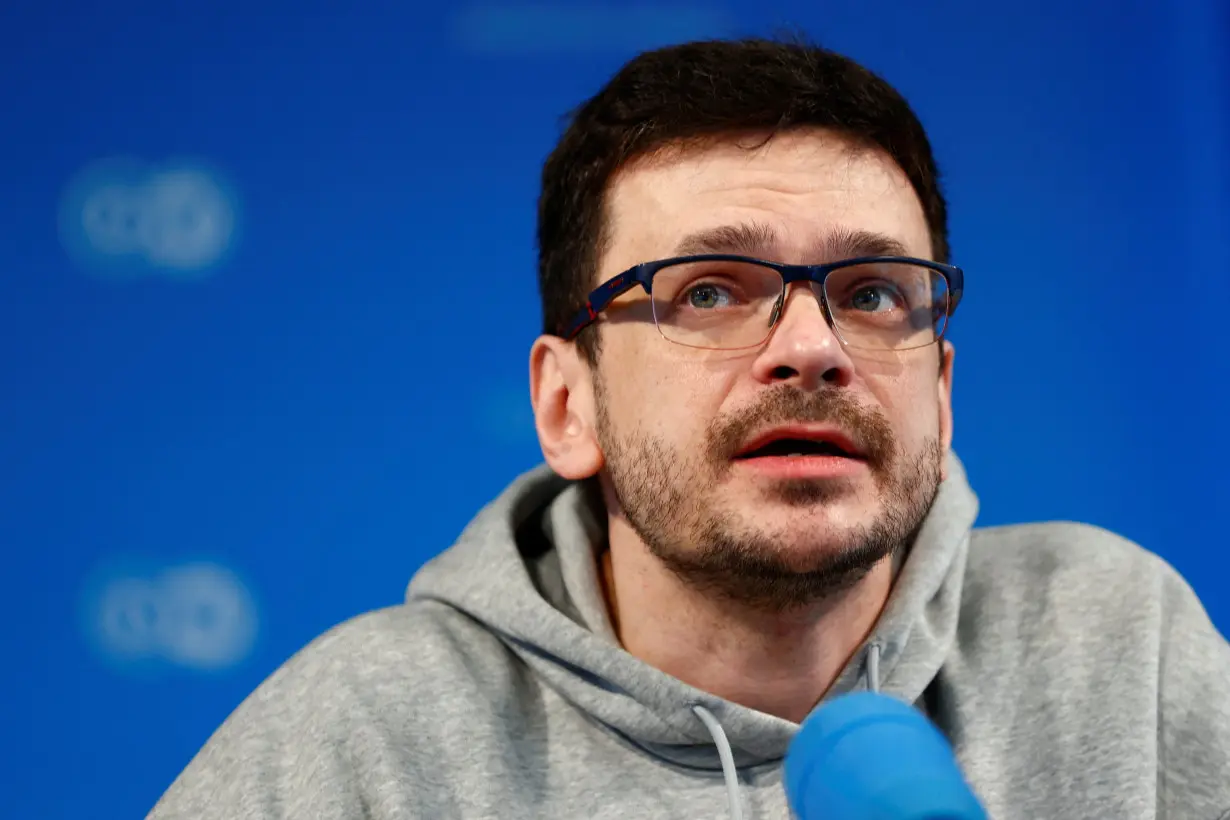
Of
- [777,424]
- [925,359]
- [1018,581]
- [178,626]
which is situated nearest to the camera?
[777,424]

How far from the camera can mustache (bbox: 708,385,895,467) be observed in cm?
113

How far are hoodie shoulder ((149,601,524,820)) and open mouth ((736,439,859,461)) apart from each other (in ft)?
1.22

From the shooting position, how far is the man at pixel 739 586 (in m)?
1.15

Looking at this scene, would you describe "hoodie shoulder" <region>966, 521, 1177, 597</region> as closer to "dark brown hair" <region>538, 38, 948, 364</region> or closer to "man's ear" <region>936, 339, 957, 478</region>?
"man's ear" <region>936, 339, 957, 478</region>

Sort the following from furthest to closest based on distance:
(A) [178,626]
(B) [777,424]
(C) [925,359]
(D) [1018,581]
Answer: (A) [178,626], (D) [1018,581], (C) [925,359], (B) [777,424]

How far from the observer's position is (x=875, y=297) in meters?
1.25

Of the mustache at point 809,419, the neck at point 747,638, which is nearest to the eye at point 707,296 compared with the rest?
the mustache at point 809,419

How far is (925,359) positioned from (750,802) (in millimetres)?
492

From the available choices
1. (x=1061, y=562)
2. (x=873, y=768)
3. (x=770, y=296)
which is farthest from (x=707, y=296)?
(x=873, y=768)

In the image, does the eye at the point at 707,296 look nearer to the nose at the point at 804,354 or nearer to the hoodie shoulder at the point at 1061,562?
the nose at the point at 804,354

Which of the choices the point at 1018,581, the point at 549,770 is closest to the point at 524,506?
the point at 549,770

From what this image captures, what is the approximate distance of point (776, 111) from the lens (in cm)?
127

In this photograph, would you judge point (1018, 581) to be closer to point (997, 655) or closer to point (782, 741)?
point (997, 655)

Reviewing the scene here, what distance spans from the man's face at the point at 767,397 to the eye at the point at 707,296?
4 centimetres
